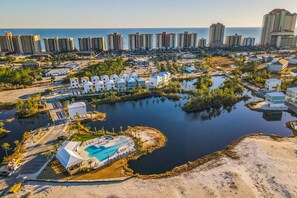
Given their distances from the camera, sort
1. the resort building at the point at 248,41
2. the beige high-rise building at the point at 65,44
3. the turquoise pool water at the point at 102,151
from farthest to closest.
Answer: the resort building at the point at 248,41 < the beige high-rise building at the point at 65,44 < the turquoise pool water at the point at 102,151

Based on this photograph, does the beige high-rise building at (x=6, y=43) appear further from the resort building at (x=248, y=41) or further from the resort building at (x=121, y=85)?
the resort building at (x=248, y=41)

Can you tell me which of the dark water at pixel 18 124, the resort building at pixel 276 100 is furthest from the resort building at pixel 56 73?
the resort building at pixel 276 100

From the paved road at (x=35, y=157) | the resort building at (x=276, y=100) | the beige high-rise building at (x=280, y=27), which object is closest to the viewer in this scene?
the paved road at (x=35, y=157)

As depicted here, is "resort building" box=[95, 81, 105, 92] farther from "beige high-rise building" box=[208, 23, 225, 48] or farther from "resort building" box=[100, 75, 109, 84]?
"beige high-rise building" box=[208, 23, 225, 48]

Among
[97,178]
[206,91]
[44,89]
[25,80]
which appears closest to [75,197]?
[97,178]

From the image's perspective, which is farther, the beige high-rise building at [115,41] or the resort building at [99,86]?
the beige high-rise building at [115,41]

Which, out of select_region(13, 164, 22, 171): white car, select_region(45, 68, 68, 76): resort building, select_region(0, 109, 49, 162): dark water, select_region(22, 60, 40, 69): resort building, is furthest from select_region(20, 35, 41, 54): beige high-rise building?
select_region(13, 164, 22, 171): white car

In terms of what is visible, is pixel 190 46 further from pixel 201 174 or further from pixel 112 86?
pixel 201 174
